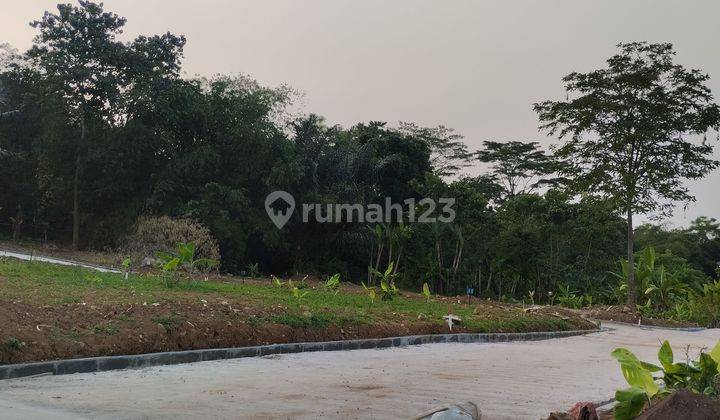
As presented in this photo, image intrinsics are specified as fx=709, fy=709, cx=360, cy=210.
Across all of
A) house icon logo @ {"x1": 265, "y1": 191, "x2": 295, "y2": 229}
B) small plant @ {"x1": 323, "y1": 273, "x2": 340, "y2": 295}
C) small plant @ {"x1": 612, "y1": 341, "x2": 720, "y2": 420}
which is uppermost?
house icon logo @ {"x1": 265, "y1": 191, "x2": 295, "y2": 229}

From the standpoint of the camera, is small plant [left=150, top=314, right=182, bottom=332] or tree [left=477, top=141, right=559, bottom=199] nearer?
small plant [left=150, top=314, right=182, bottom=332]

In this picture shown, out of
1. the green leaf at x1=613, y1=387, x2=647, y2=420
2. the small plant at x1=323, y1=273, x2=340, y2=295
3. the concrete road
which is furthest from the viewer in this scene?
the small plant at x1=323, y1=273, x2=340, y2=295

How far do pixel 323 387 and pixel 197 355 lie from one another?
2.44 m

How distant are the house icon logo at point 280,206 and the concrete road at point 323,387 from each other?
69.1ft

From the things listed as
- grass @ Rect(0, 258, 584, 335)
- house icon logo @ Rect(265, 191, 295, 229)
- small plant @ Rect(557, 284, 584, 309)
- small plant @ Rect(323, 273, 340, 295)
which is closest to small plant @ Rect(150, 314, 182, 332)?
grass @ Rect(0, 258, 584, 335)

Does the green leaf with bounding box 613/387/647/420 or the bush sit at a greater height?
the bush

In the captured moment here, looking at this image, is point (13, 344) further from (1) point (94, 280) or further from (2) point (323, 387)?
(1) point (94, 280)

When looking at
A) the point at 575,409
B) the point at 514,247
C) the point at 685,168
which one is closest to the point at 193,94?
the point at 514,247

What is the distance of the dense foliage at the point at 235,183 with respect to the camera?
105 ft

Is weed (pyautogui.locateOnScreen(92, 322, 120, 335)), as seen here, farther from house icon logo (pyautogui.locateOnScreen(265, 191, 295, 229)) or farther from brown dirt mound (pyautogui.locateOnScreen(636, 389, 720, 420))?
house icon logo (pyautogui.locateOnScreen(265, 191, 295, 229))

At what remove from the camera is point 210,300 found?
40.7 feet

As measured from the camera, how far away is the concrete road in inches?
249

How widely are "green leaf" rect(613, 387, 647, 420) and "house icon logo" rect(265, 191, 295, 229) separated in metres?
28.0

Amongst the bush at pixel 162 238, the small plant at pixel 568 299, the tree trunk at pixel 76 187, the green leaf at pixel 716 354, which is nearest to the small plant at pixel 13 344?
the green leaf at pixel 716 354
